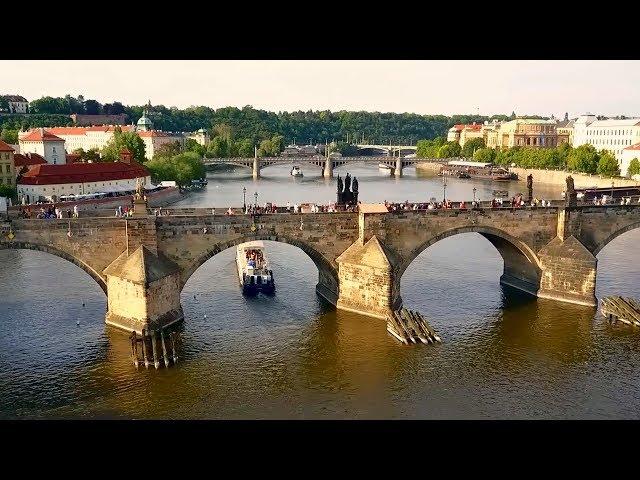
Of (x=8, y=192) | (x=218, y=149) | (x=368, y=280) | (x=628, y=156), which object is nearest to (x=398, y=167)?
(x=218, y=149)

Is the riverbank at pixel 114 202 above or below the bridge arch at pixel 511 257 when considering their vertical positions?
above

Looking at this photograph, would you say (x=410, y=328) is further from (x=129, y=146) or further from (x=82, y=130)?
(x=82, y=130)

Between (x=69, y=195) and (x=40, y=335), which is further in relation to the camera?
(x=69, y=195)

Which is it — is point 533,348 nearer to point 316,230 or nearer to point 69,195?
point 316,230

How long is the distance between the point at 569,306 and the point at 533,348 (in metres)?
6.95

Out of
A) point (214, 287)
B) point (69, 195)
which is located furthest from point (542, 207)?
point (69, 195)

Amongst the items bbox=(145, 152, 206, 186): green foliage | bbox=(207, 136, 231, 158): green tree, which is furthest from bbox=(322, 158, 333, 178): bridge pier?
bbox=(145, 152, 206, 186): green foliage

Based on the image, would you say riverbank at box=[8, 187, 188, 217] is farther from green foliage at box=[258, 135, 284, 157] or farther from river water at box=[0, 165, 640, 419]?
green foliage at box=[258, 135, 284, 157]


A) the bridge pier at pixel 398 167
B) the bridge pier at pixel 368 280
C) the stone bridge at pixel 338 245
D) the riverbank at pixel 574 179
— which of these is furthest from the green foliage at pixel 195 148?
the bridge pier at pixel 368 280

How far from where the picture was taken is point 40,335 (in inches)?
1102

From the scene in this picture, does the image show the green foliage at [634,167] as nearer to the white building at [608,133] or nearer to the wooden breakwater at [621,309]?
the white building at [608,133]

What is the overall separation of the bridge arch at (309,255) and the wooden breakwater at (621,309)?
557 inches

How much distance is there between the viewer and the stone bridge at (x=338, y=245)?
91.6 ft

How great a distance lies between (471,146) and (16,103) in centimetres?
10711
